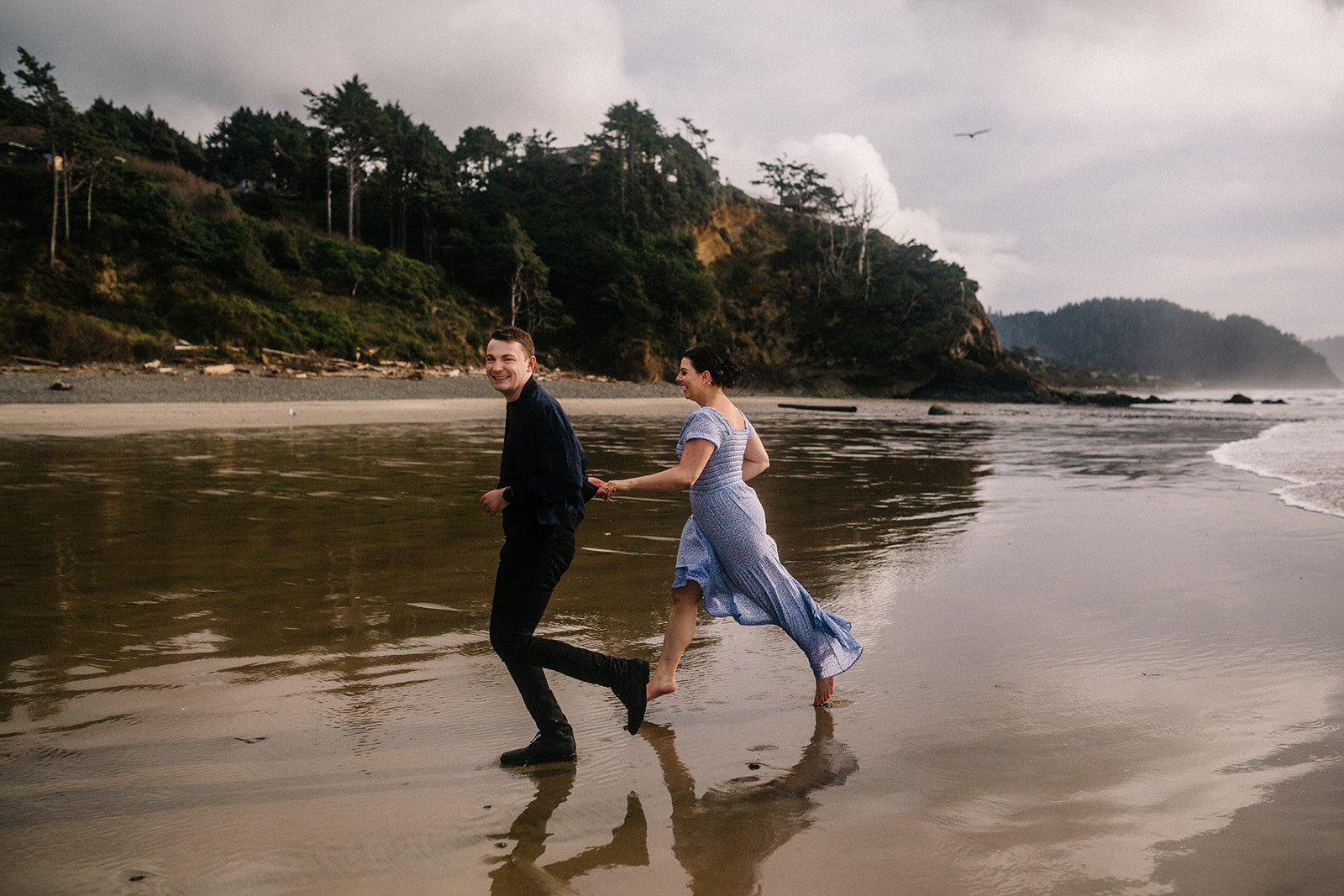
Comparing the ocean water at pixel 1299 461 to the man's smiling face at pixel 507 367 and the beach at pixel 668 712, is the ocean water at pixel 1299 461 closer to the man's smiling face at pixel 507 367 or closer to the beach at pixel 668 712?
the beach at pixel 668 712

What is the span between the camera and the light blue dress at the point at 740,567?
3633mm

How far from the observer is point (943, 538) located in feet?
24.4

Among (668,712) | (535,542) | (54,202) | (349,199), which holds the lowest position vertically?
(668,712)

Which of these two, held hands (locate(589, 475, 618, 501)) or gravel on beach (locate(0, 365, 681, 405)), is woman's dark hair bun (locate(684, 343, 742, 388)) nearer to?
held hands (locate(589, 475, 618, 501))

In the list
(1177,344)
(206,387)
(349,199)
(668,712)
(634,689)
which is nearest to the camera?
(634,689)

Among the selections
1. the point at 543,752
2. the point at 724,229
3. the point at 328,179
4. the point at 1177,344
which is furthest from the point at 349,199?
the point at 1177,344

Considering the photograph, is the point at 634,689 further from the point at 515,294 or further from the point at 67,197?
the point at 515,294

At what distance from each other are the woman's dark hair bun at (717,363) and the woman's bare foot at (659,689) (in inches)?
52.1

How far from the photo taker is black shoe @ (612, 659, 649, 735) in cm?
328

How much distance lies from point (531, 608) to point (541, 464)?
0.55 m

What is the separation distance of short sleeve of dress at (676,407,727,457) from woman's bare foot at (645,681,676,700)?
3.32 ft

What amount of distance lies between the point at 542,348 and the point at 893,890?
50147 millimetres

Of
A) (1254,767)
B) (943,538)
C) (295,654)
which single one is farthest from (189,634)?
(943,538)

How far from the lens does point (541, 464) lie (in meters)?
3.06
